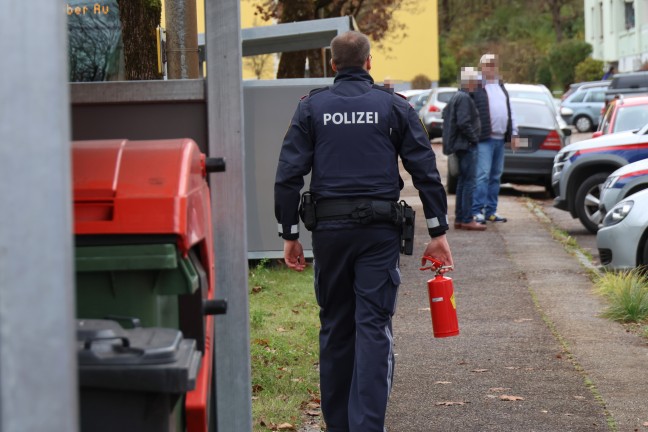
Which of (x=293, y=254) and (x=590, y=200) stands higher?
(x=293, y=254)

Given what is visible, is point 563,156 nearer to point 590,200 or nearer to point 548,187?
point 590,200

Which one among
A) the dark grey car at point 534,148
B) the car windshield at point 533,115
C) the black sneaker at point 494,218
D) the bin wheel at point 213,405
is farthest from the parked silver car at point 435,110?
the bin wheel at point 213,405

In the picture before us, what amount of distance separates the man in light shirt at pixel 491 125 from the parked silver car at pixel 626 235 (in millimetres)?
3184

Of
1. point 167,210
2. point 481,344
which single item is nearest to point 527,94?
point 481,344

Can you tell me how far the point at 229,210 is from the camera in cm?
472

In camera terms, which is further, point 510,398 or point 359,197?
point 510,398

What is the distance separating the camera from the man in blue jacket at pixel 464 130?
1380cm

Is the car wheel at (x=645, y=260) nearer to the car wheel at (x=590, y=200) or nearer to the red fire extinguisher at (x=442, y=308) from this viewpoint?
the car wheel at (x=590, y=200)

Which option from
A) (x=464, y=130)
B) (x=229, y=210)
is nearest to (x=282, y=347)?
(x=229, y=210)

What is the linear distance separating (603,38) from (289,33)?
59.4 metres

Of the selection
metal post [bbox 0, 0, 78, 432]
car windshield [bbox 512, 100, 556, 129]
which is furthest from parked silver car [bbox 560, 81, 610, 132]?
metal post [bbox 0, 0, 78, 432]

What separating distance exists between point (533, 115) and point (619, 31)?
46329 mm

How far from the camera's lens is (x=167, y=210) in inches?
140

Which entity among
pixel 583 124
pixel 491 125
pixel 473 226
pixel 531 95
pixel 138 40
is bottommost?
pixel 473 226
